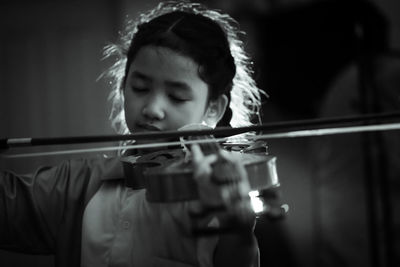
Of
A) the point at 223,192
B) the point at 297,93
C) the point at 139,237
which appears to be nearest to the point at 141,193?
the point at 139,237

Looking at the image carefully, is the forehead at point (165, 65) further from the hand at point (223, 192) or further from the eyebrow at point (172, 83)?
the hand at point (223, 192)

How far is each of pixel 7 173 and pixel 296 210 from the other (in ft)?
3.96

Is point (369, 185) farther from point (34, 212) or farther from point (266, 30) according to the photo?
point (34, 212)

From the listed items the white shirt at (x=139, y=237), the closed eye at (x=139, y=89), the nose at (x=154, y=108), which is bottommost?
the white shirt at (x=139, y=237)

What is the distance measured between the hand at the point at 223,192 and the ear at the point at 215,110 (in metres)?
0.38

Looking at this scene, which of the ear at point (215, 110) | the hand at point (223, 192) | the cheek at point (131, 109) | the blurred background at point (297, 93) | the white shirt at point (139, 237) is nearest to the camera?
the hand at point (223, 192)

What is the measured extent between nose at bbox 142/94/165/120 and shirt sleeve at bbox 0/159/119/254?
0.14 metres

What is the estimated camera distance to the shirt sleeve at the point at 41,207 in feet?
2.62

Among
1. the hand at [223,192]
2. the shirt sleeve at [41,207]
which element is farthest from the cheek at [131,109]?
the hand at [223,192]

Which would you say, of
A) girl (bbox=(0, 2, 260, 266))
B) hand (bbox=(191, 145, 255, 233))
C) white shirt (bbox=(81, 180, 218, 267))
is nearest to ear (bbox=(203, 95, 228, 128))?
girl (bbox=(0, 2, 260, 266))

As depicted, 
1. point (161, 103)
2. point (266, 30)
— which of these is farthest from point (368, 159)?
point (161, 103)

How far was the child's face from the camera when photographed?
2.66 feet

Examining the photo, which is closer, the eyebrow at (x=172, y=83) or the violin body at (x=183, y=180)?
the violin body at (x=183, y=180)

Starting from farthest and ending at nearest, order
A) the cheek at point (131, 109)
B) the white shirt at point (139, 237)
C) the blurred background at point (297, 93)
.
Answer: the blurred background at point (297, 93) → the cheek at point (131, 109) → the white shirt at point (139, 237)
